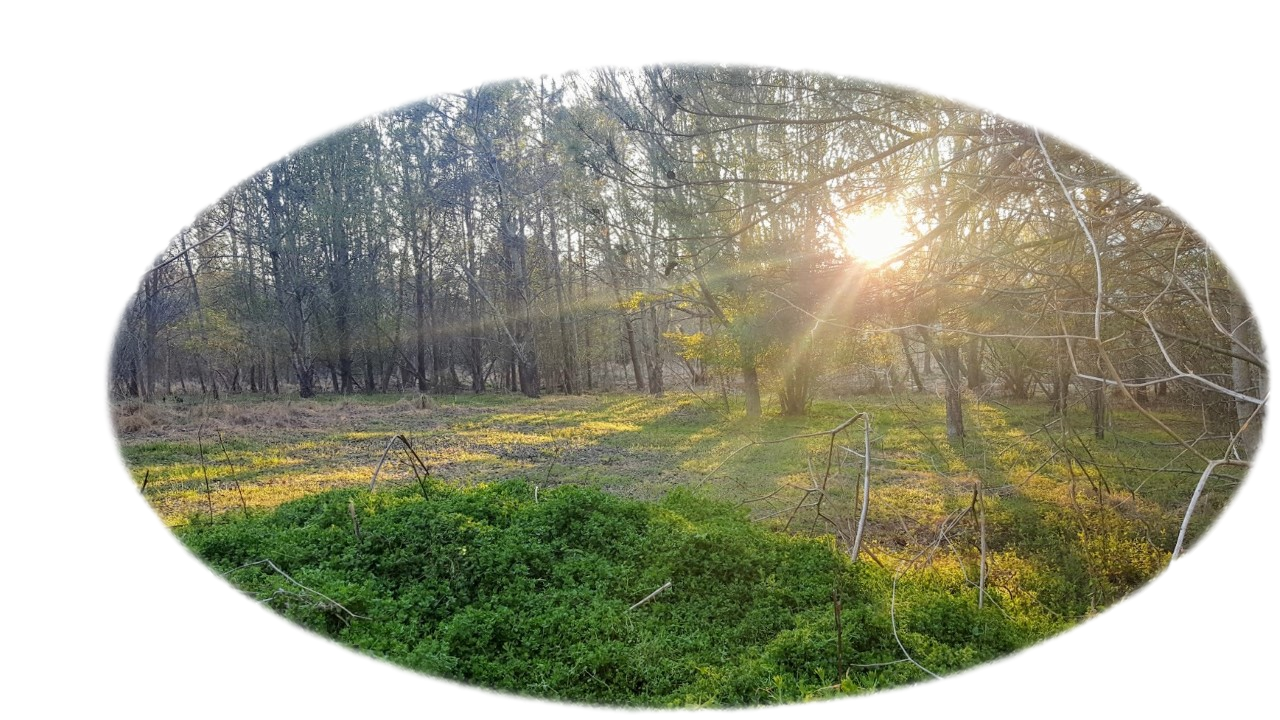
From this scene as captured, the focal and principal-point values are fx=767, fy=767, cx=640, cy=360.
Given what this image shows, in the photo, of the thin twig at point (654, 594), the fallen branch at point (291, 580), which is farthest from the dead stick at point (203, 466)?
the thin twig at point (654, 594)

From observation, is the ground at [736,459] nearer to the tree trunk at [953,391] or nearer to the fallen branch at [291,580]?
the tree trunk at [953,391]

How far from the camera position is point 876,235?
342cm

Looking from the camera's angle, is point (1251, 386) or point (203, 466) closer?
point (1251, 386)

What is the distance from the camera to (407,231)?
3770mm

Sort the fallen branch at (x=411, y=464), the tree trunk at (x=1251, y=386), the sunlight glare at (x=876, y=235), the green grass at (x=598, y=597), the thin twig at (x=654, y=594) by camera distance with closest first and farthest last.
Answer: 1. the green grass at (x=598, y=597)
2. the thin twig at (x=654, y=594)
3. the tree trunk at (x=1251, y=386)
4. the sunlight glare at (x=876, y=235)
5. the fallen branch at (x=411, y=464)

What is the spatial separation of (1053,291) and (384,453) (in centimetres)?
306

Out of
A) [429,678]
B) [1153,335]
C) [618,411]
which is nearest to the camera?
[429,678]

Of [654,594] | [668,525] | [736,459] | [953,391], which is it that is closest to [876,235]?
[953,391]

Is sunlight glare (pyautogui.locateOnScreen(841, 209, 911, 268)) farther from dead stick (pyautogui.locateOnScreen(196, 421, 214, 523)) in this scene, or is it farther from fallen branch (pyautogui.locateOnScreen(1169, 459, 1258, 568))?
dead stick (pyautogui.locateOnScreen(196, 421, 214, 523))

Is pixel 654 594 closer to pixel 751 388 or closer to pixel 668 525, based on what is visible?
pixel 668 525

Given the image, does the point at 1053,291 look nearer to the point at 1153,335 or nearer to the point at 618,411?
the point at 1153,335

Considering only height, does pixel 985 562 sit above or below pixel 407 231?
below

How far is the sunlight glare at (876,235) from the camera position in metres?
3.41

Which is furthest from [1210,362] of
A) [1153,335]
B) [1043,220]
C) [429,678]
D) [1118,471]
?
[429,678]
